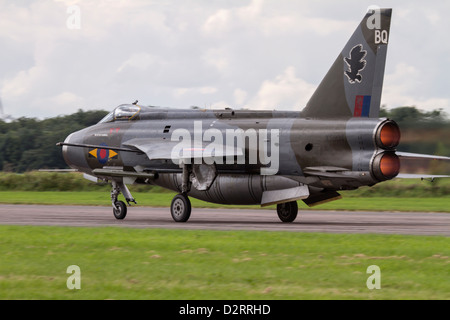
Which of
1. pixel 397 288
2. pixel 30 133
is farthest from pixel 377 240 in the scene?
pixel 30 133

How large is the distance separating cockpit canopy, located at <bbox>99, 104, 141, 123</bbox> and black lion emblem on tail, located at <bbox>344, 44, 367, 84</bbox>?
8.07 m

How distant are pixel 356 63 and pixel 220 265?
9.51m

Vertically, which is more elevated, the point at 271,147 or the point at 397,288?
the point at 271,147

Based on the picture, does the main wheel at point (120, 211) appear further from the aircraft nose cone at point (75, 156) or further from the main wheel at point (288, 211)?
the main wheel at point (288, 211)

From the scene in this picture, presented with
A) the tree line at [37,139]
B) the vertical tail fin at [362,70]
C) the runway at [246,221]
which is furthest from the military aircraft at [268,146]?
the tree line at [37,139]

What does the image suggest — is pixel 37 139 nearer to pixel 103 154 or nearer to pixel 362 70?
pixel 103 154

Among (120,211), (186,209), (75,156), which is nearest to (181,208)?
(186,209)

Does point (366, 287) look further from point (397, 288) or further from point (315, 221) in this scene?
point (315, 221)

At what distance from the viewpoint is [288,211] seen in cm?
2294

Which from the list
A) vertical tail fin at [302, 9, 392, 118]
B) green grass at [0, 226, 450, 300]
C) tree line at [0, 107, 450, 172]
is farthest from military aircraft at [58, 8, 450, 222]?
tree line at [0, 107, 450, 172]

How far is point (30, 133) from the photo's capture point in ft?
201

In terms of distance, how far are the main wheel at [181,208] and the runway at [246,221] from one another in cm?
28

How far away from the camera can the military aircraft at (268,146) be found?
20.1 m
